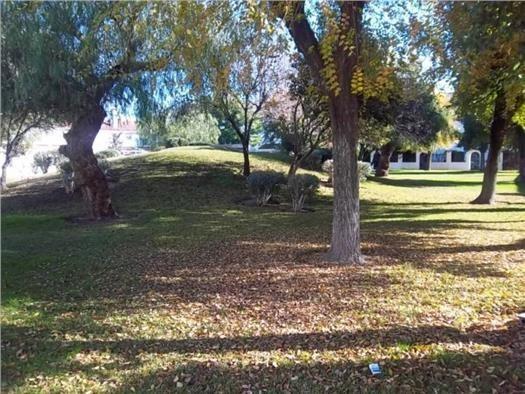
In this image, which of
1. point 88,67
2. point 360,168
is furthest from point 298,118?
point 88,67

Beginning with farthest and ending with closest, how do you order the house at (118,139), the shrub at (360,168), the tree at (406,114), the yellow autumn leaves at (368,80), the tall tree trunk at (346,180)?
1. the house at (118,139)
2. the shrub at (360,168)
3. the tree at (406,114)
4. the tall tree trunk at (346,180)
5. the yellow autumn leaves at (368,80)

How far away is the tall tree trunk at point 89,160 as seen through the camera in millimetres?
12391

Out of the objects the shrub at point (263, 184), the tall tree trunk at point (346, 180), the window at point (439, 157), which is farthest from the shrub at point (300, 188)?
the window at point (439, 157)

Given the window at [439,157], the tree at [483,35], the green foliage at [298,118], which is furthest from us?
the window at [439,157]

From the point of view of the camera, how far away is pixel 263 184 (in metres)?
16.1

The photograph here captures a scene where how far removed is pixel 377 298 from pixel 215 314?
1.94m

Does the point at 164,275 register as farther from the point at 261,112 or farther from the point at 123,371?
the point at 261,112

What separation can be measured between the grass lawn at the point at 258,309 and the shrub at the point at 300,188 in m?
2.92

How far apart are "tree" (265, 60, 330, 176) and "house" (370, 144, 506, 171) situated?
42.0m

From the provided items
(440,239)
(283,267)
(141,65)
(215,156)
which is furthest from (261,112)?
(283,267)

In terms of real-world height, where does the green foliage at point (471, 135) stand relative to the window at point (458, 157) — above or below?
above

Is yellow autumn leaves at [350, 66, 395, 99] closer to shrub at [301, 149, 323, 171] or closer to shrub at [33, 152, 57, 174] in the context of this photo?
shrub at [301, 149, 323, 171]

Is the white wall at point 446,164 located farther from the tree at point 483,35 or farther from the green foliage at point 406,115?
the tree at point 483,35

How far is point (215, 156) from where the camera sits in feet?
83.8
